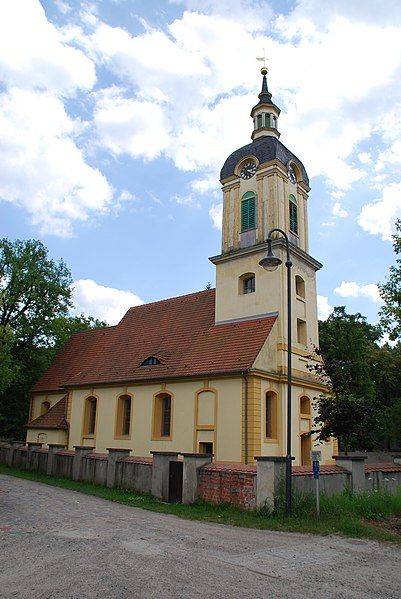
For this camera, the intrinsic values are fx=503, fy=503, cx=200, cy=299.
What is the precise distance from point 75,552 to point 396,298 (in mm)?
15312

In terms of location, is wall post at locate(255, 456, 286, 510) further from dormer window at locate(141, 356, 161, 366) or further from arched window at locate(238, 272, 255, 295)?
arched window at locate(238, 272, 255, 295)

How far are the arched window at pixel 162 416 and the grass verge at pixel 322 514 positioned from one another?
804 cm

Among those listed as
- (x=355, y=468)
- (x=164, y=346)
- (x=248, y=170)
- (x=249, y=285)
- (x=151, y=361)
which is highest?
(x=248, y=170)

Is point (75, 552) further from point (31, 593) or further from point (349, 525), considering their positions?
point (349, 525)

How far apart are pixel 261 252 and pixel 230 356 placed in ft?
19.0

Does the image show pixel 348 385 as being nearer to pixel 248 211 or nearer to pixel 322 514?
pixel 322 514

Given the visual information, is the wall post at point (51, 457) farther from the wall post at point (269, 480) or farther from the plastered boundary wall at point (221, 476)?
the wall post at point (269, 480)

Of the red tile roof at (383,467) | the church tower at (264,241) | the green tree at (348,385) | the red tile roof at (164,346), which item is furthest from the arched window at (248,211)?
the red tile roof at (383,467)

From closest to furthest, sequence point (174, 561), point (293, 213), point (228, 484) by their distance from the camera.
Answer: point (174, 561), point (228, 484), point (293, 213)

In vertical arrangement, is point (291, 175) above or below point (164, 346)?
above

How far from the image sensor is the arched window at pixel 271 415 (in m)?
21.2

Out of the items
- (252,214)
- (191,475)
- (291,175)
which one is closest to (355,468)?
(191,475)

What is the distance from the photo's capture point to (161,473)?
16.2 m

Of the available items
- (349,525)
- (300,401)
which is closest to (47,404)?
(300,401)
